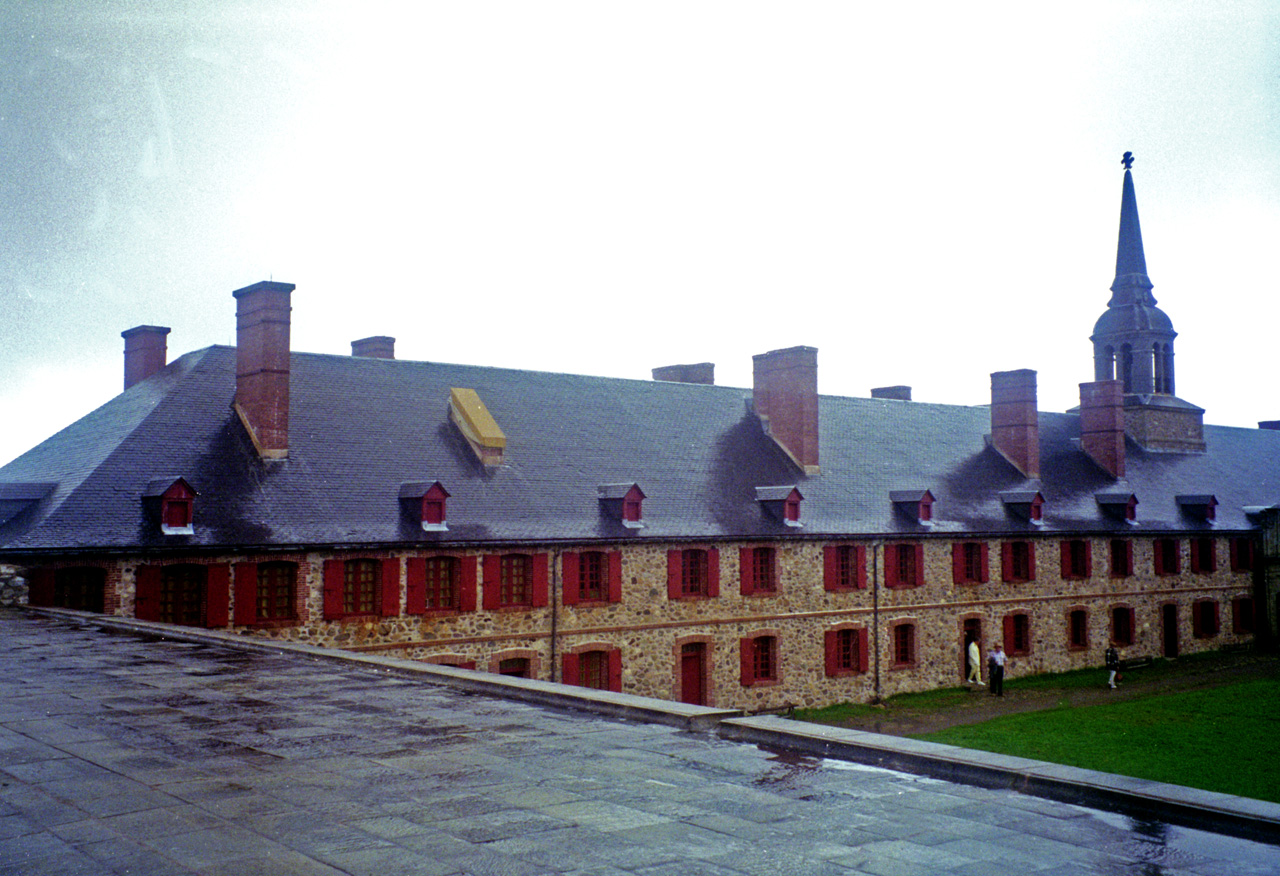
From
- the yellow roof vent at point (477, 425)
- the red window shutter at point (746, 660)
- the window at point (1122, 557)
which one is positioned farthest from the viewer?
the window at point (1122, 557)

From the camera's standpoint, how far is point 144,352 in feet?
89.4

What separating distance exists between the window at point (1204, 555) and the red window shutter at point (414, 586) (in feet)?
96.0

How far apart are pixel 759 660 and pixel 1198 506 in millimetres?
20988

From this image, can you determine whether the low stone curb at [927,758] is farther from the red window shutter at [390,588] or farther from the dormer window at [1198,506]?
the dormer window at [1198,506]

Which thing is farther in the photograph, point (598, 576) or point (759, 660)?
point (759, 660)

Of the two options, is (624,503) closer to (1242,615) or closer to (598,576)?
(598,576)

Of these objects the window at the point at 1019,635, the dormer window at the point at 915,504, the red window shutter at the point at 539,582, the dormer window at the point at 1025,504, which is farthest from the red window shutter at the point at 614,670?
the dormer window at the point at 1025,504

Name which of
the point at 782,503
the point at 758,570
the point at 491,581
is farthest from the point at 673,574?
the point at 491,581

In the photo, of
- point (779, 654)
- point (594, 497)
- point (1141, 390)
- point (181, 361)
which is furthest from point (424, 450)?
point (1141, 390)

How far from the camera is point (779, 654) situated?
27.9m

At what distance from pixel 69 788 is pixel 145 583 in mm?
13506

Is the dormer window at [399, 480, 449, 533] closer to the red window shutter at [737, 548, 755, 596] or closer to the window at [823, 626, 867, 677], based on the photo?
the red window shutter at [737, 548, 755, 596]

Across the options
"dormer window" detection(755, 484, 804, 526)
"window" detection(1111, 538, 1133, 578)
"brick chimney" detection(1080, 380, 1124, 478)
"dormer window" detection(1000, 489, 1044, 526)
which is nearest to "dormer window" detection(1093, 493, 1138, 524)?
"window" detection(1111, 538, 1133, 578)

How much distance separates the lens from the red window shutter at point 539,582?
78.4ft
